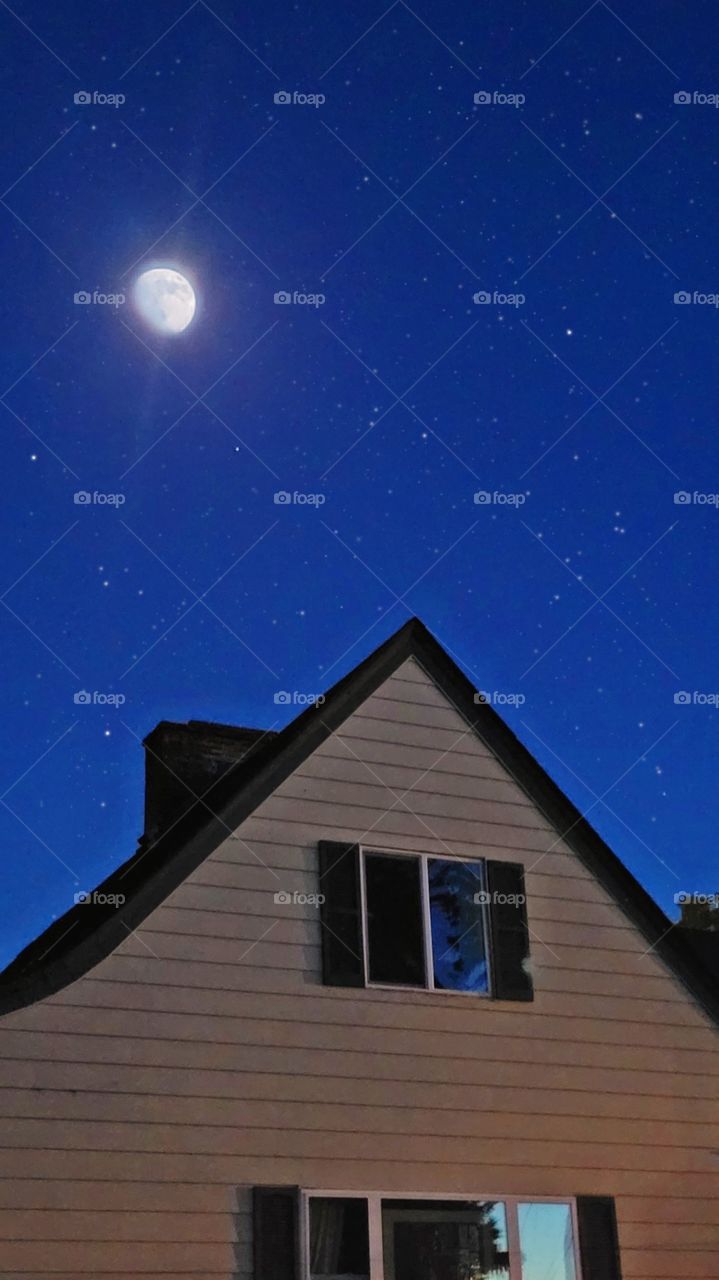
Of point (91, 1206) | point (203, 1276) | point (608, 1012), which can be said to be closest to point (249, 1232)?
Answer: point (203, 1276)

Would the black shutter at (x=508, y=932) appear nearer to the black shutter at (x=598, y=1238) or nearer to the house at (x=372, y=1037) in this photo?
the house at (x=372, y=1037)

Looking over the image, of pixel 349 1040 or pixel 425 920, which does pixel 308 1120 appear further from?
pixel 425 920

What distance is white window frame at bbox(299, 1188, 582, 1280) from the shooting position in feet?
39.2

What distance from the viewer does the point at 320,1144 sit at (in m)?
12.3

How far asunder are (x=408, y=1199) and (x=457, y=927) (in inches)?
96.5

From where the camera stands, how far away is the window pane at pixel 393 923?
43.5ft

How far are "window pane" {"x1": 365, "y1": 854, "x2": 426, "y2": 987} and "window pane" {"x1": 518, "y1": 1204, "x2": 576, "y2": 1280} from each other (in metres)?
2.23

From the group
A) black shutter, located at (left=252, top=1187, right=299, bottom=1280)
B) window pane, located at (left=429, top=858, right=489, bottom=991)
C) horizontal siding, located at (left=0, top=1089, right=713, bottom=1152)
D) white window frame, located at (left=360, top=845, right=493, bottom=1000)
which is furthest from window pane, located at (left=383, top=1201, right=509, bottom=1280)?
window pane, located at (left=429, top=858, right=489, bottom=991)

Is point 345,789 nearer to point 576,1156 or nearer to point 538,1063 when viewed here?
point 538,1063

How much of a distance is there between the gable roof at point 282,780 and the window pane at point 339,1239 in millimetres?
2805

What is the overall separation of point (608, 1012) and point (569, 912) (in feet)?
3.30

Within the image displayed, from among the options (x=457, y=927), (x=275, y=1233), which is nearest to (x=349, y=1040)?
(x=457, y=927)

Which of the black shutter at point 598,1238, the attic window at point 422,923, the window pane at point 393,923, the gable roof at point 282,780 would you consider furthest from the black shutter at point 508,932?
the black shutter at point 598,1238

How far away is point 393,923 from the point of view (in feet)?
43.9
